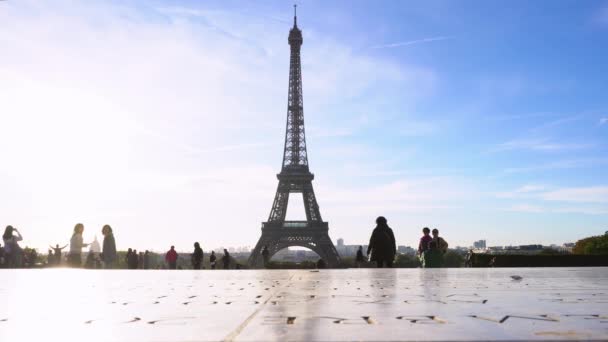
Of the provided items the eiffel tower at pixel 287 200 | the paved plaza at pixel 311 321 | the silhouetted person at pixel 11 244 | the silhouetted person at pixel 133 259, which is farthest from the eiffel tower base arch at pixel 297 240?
the paved plaza at pixel 311 321

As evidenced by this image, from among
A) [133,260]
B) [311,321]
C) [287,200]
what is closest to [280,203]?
[287,200]

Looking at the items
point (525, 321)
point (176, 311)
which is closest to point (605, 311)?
point (525, 321)

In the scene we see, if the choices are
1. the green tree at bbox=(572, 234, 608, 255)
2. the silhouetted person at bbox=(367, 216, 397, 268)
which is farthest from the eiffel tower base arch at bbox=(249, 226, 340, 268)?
the silhouetted person at bbox=(367, 216, 397, 268)

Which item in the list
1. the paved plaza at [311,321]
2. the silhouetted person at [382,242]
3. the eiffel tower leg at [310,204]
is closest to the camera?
the paved plaza at [311,321]

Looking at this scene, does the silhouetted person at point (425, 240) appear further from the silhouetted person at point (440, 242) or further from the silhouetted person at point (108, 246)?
the silhouetted person at point (108, 246)

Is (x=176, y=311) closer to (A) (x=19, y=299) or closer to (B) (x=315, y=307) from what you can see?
(B) (x=315, y=307)
